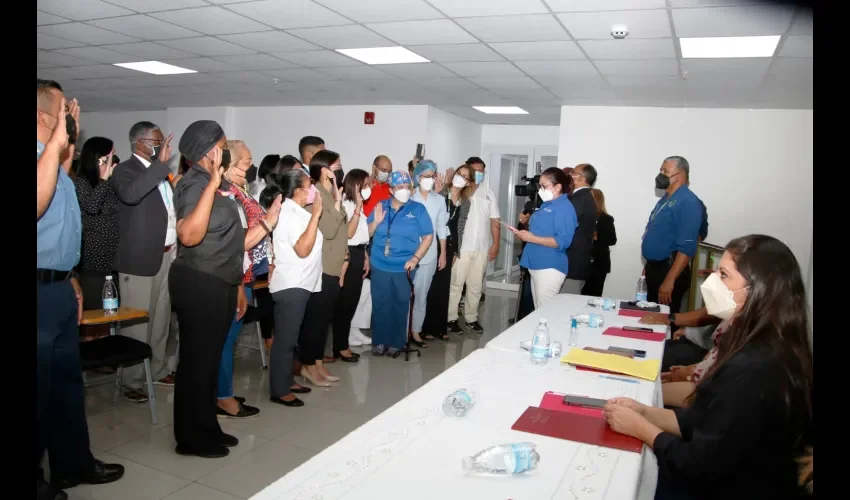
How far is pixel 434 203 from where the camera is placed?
5176mm

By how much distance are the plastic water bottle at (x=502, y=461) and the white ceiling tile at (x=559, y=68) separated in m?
4.34

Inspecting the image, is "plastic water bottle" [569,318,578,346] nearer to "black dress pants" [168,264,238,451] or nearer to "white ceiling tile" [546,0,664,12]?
"black dress pants" [168,264,238,451]

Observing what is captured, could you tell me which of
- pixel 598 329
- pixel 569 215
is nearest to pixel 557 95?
pixel 569 215

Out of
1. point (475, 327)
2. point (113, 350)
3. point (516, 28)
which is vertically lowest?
point (475, 327)

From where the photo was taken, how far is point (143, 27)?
4672 mm

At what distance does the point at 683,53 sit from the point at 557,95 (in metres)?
2.29

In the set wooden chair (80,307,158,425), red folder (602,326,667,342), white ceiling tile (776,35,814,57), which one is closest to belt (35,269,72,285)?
wooden chair (80,307,158,425)

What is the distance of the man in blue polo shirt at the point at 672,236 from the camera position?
172 inches

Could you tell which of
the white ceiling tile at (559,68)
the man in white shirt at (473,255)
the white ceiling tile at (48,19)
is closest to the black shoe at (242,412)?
the man in white shirt at (473,255)

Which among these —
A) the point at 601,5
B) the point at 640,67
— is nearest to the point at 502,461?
the point at 601,5

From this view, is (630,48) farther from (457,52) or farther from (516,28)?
(457,52)

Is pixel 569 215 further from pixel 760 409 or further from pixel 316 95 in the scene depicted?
pixel 316 95

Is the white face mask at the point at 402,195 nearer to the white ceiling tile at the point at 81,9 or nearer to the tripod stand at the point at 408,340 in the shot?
the tripod stand at the point at 408,340

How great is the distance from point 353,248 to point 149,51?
2910 millimetres
